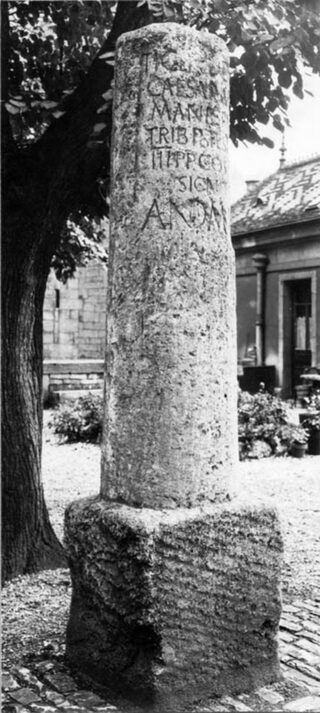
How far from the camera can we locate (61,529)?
20.3 ft

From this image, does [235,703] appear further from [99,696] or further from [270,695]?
[99,696]

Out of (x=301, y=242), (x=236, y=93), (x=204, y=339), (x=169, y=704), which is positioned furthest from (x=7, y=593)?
(x=301, y=242)

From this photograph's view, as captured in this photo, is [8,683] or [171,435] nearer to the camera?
[171,435]

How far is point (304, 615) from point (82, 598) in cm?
154

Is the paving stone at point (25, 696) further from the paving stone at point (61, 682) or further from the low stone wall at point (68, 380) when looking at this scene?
the low stone wall at point (68, 380)

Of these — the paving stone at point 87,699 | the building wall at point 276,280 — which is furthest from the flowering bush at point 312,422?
the paving stone at point 87,699

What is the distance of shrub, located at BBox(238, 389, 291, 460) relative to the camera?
10492 millimetres

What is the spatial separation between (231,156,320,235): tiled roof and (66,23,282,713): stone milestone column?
1289 centimetres

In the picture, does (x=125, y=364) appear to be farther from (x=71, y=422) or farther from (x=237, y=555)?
(x=71, y=422)

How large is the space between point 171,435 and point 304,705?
1178 mm

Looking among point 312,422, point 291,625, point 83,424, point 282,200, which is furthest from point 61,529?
point 282,200

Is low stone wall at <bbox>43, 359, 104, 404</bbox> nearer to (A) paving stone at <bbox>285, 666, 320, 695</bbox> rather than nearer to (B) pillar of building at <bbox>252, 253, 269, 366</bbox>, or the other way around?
(B) pillar of building at <bbox>252, 253, 269, 366</bbox>

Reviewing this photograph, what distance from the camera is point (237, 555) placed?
3049mm

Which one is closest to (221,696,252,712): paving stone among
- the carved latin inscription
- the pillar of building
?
the carved latin inscription
